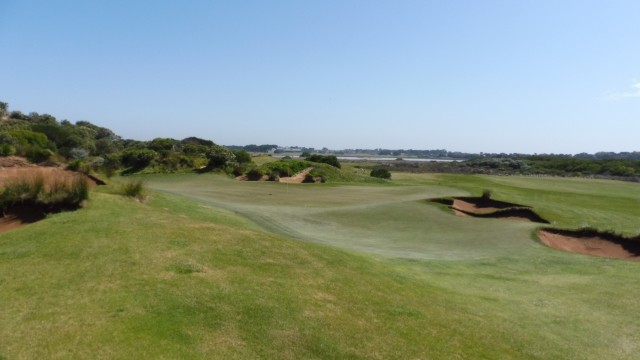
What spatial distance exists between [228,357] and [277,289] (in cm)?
284

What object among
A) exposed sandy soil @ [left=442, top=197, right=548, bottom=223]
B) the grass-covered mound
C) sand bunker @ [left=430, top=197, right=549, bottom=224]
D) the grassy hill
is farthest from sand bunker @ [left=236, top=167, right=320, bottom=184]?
the grassy hill

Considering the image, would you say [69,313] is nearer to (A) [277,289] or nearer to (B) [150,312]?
(B) [150,312]

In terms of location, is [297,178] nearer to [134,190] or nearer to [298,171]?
[298,171]

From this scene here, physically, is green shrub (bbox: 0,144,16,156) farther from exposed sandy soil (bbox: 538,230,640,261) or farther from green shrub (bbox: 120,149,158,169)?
green shrub (bbox: 120,149,158,169)

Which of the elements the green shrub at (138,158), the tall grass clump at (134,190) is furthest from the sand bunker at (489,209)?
the green shrub at (138,158)

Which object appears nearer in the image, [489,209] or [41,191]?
[41,191]

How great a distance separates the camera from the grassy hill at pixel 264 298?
670 centimetres

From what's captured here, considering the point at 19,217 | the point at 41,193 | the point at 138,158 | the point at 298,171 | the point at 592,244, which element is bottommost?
the point at 592,244

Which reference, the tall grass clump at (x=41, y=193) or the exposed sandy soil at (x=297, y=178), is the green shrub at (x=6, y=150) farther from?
the exposed sandy soil at (x=297, y=178)

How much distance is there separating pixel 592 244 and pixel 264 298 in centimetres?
2247

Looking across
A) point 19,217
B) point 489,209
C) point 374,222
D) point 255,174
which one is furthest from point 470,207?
point 19,217

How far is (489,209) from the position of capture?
33906 mm

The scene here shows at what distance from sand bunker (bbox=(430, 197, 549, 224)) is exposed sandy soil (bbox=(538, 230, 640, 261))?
Result: 4.70 meters

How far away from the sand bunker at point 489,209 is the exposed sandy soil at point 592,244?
470 cm
